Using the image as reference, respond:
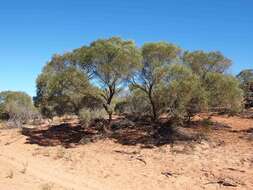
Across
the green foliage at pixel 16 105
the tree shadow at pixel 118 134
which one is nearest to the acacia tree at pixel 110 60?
the tree shadow at pixel 118 134

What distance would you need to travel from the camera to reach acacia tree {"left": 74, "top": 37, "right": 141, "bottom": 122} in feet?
72.3

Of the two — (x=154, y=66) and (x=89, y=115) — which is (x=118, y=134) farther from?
(x=154, y=66)

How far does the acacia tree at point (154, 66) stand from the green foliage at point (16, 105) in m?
21.3

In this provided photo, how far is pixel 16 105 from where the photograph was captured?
46562 mm

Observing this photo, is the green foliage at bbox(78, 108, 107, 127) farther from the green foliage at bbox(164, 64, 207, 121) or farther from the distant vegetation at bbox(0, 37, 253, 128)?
the green foliage at bbox(164, 64, 207, 121)

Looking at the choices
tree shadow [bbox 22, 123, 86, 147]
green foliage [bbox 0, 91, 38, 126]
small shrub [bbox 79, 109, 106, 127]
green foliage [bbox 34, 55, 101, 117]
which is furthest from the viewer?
green foliage [bbox 0, 91, 38, 126]

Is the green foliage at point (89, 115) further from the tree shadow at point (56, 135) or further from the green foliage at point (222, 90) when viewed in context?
the green foliage at point (222, 90)

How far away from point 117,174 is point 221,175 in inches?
170

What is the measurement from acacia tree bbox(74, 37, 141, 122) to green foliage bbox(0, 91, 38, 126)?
1946 centimetres

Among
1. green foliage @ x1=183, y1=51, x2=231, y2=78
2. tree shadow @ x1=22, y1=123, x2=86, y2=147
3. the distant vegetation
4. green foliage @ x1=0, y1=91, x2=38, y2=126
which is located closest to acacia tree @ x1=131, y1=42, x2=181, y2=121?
the distant vegetation

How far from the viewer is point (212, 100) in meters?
21.8

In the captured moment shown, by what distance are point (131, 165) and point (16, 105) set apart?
34.3m

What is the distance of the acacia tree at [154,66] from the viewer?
869 inches

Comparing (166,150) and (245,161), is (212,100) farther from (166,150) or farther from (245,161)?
(245,161)
